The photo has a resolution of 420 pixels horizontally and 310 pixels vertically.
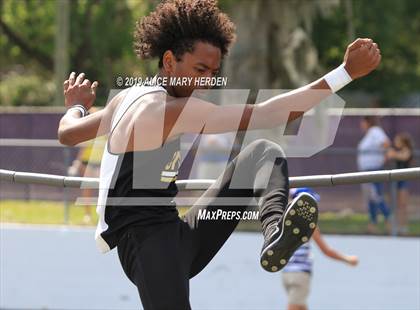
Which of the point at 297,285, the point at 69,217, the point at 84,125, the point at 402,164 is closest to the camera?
the point at 84,125

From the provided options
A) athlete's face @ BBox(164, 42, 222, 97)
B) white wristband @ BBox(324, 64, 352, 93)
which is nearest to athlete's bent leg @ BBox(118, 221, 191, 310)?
athlete's face @ BBox(164, 42, 222, 97)

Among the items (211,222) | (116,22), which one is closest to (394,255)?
(211,222)

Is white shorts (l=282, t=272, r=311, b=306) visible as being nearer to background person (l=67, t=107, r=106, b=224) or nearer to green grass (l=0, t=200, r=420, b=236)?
green grass (l=0, t=200, r=420, b=236)

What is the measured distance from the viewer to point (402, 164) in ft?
37.0

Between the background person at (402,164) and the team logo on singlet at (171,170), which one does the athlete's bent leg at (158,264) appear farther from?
the background person at (402,164)

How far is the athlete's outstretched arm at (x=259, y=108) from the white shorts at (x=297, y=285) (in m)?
3.89

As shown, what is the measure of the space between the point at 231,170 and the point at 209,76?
0.53 metres

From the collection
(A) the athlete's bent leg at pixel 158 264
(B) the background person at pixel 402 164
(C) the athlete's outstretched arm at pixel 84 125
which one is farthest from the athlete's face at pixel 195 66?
(B) the background person at pixel 402 164

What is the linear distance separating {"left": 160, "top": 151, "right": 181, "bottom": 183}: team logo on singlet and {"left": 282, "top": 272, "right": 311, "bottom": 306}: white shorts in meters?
3.72

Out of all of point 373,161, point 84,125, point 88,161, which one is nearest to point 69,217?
point 88,161

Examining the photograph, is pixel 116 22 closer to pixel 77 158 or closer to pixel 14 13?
pixel 14 13

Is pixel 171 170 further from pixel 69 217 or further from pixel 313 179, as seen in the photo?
pixel 69 217

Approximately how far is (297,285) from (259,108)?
3.99m

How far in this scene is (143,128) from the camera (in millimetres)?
4059
